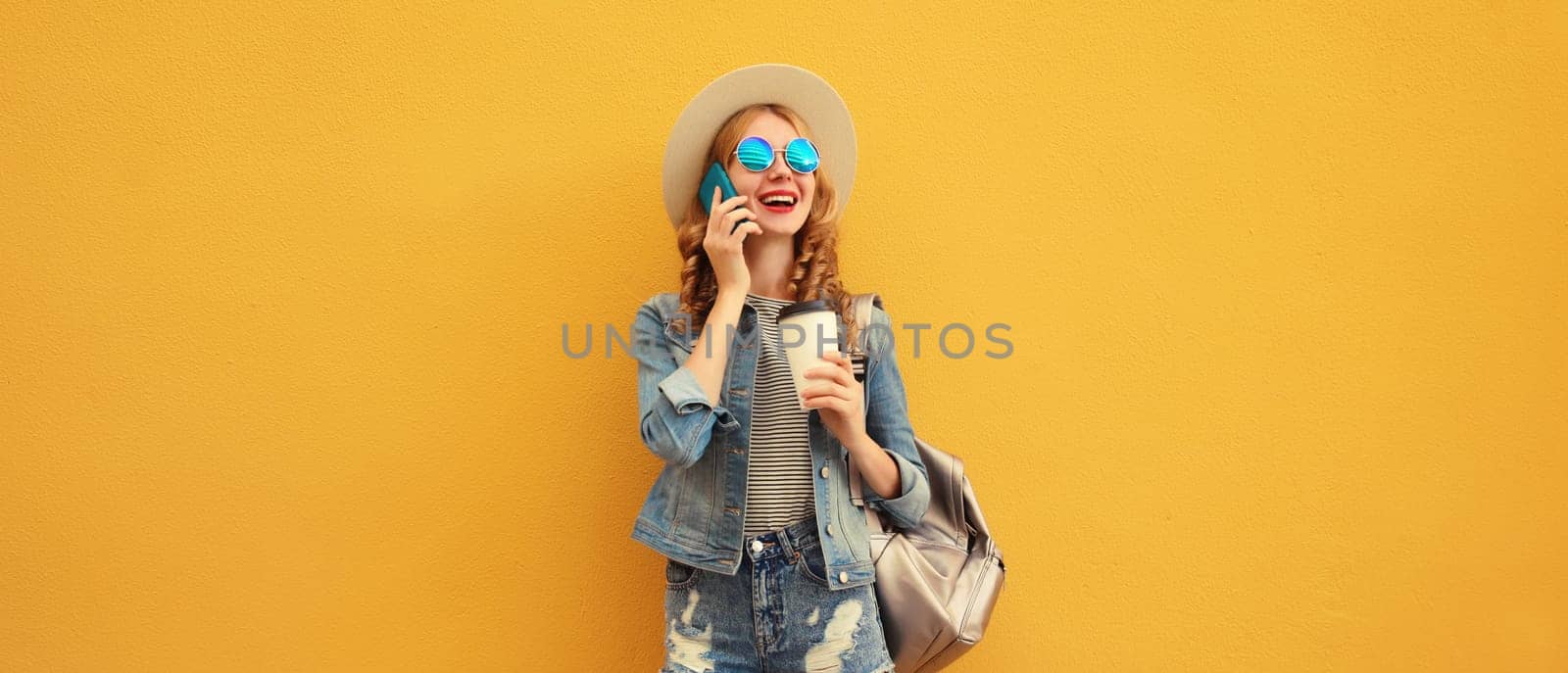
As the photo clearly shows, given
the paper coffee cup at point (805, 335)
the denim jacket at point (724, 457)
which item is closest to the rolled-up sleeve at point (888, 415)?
the denim jacket at point (724, 457)

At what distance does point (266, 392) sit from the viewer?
2119 mm

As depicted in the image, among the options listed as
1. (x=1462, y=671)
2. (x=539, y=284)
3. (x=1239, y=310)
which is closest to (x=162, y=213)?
(x=539, y=284)

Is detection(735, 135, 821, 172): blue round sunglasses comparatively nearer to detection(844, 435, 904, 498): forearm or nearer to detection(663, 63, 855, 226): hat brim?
detection(663, 63, 855, 226): hat brim

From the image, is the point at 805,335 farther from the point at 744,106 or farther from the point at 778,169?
the point at 744,106

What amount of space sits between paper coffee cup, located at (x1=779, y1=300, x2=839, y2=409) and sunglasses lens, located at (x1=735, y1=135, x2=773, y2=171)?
244 millimetres

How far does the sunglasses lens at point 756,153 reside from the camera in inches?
67.5

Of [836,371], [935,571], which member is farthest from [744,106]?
[935,571]

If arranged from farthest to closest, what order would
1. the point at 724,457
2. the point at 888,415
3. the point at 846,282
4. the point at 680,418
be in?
the point at 846,282
the point at 888,415
the point at 724,457
the point at 680,418

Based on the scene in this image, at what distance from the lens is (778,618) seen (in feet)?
5.45

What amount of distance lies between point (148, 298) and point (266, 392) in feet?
1.03

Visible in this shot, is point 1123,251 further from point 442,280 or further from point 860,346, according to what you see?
point 442,280

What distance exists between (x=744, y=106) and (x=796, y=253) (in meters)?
0.28

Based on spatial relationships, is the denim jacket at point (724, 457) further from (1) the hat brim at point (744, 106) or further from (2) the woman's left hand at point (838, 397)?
(1) the hat brim at point (744, 106)

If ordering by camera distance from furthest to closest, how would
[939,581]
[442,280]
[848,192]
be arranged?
[442,280] → [848,192] → [939,581]
